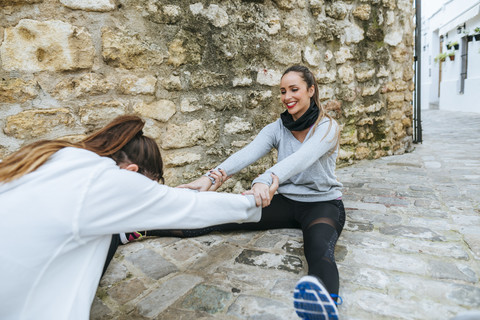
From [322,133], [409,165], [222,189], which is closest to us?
[322,133]

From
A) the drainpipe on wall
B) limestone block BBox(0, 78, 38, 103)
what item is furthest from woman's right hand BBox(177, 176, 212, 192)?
the drainpipe on wall

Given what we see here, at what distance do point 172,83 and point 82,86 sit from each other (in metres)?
0.72

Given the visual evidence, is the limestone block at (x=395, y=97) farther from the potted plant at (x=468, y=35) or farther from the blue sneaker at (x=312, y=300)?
the potted plant at (x=468, y=35)

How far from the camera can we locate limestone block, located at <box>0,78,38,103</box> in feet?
7.05

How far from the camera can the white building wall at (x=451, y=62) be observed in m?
13.3

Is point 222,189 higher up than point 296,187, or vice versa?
point 296,187

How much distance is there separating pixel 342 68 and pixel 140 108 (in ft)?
9.38

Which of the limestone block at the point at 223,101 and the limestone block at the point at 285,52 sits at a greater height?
the limestone block at the point at 285,52

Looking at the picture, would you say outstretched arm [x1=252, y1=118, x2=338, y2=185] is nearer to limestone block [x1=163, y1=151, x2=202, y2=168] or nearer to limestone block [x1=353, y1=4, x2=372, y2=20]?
limestone block [x1=163, y1=151, x2=202, y2=168]

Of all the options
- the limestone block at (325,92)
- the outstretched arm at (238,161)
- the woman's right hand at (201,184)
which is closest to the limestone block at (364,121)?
the limestone block at (325,92)

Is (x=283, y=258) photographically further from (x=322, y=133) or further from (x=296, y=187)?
(x=322, y=133)

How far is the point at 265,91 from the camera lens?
354 cm

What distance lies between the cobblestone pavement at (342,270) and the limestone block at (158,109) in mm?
1021

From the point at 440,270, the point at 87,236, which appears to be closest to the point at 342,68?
the point at 440,270
